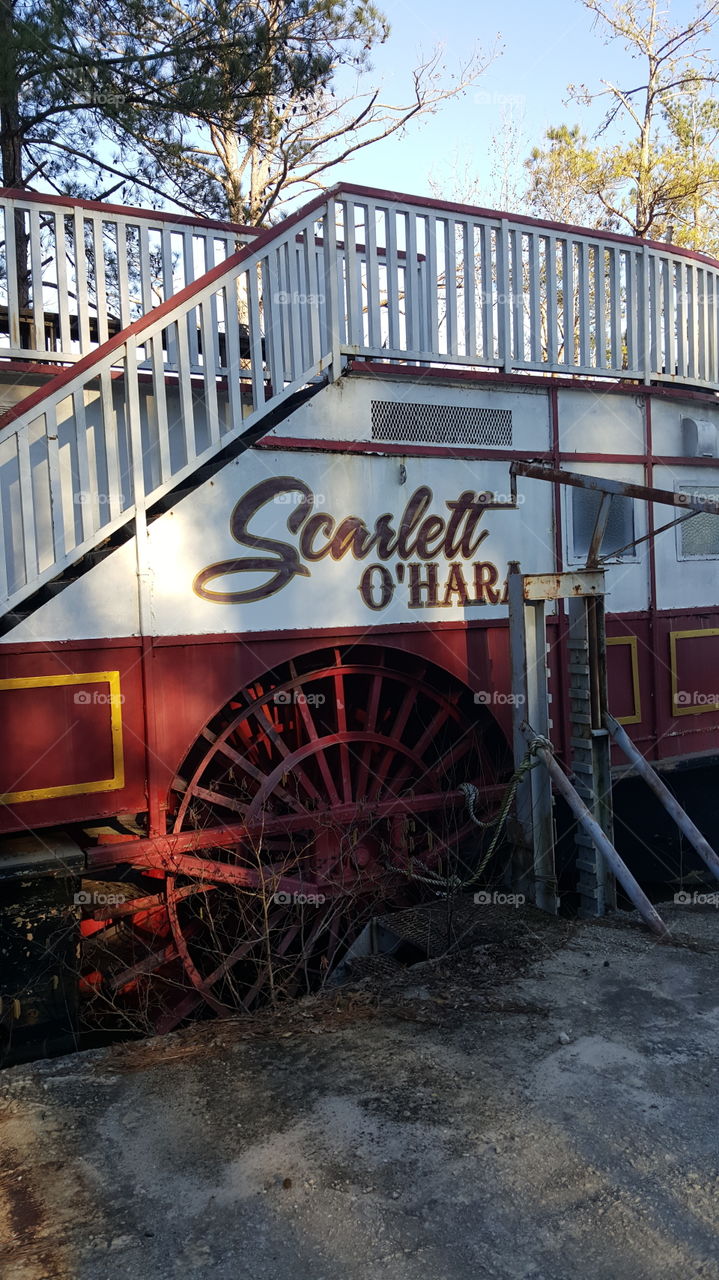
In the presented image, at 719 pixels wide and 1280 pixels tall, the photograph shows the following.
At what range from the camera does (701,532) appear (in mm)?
8984

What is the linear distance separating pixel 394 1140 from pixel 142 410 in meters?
4.63

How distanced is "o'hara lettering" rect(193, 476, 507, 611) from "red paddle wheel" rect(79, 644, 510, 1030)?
569mm

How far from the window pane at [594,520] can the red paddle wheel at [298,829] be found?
68.8 inches

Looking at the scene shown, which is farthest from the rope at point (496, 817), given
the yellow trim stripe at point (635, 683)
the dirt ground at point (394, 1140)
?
the yellow trim stripe at point (635, 683)

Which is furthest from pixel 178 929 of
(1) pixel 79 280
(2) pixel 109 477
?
(1) pixel 79 280

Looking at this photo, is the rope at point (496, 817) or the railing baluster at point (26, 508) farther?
the rope at point (496, 817)

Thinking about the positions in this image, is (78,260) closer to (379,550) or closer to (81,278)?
(81,278)

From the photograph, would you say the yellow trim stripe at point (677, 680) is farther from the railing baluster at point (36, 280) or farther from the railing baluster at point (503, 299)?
the railing baluster at point (36, 280)

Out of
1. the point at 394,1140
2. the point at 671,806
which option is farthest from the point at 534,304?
the point at 394,1140

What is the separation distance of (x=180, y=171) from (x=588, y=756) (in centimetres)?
1007

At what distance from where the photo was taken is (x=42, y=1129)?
405 centimetres

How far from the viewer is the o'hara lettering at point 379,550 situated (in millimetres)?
6242

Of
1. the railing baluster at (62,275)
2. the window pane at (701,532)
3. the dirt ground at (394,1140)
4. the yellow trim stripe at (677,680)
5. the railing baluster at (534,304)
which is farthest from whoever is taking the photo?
the window pane at (701,532)

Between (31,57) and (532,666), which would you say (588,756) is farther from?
(31,57)
